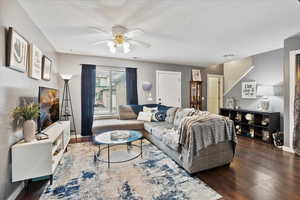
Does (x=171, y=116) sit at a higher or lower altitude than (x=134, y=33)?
lower

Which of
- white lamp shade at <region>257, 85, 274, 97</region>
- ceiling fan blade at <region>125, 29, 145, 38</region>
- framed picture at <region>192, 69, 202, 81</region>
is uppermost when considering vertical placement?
ceiling fan blade at <region>125, 29, 145, 38</region>

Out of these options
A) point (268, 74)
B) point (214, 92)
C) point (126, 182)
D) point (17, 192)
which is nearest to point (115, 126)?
point (126, 182)

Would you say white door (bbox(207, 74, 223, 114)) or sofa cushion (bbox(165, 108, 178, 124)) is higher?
white door (bbox(207, 74, 223, 114))

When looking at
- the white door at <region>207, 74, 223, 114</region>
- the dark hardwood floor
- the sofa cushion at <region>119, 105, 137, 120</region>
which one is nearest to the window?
the sofa cushion at <region>119, 105, 137, 120</region>

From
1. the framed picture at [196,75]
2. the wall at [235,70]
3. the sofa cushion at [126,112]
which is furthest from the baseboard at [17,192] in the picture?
the wall at [235,70]

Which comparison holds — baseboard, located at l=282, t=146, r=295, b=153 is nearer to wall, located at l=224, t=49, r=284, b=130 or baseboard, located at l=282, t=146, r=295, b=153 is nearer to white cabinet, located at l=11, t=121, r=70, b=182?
wall, located at l=224, t=49, r=284, b=130

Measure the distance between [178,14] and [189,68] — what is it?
380cm

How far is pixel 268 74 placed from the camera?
13.1ft

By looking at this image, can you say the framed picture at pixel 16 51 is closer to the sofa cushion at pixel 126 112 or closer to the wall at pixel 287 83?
the sofa cushion at pixel 126 112

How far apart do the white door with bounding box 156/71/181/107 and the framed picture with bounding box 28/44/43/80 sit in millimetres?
3421

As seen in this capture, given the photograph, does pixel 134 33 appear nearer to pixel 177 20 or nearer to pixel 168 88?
pixel 177 20

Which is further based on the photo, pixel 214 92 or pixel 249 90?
pixel 214 92

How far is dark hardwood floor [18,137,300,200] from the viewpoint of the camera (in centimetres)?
171

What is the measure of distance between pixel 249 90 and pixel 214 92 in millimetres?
1856
